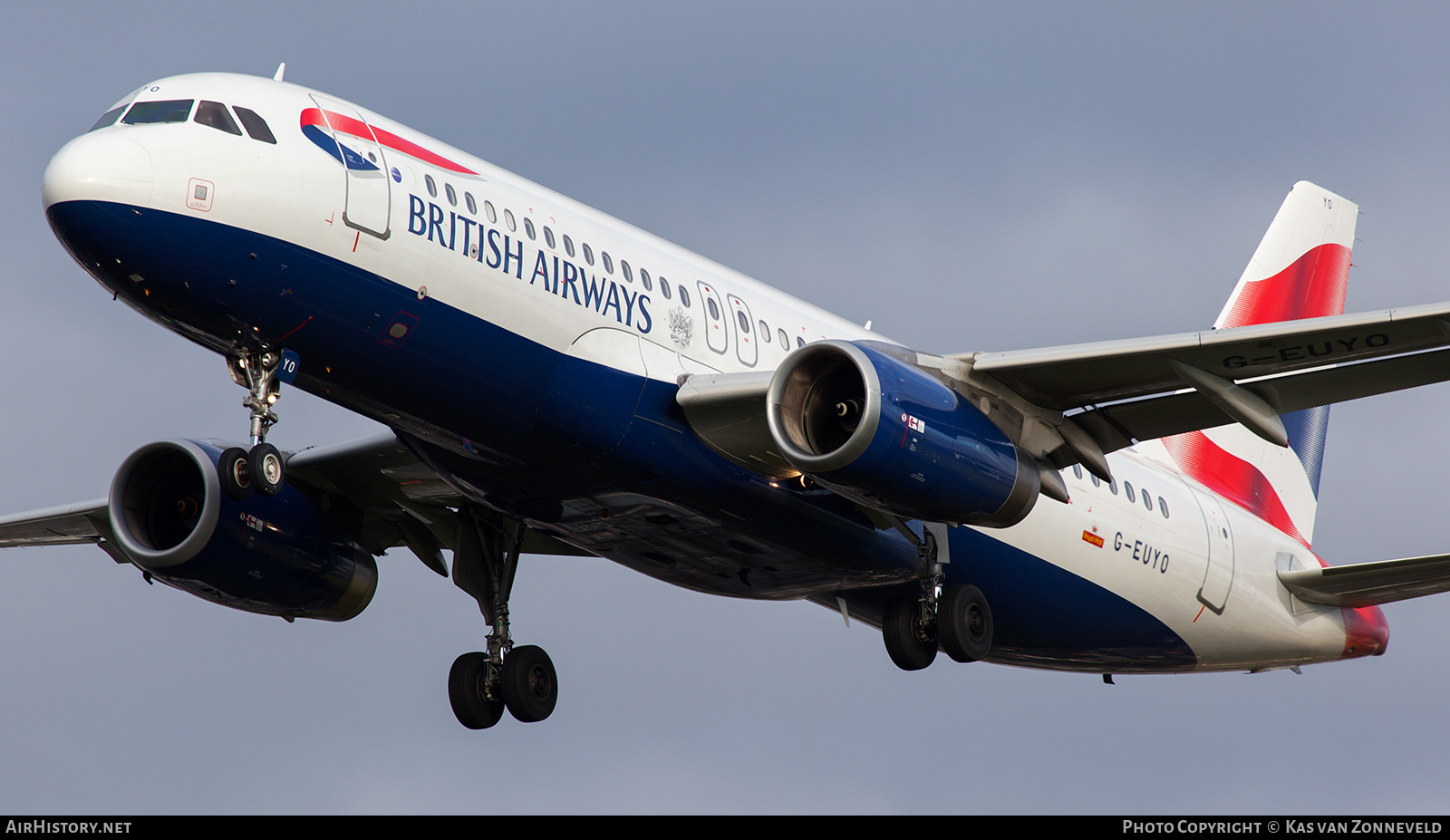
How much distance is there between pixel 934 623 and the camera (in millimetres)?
25938

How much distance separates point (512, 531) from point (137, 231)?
9.47 m

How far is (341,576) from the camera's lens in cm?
2809

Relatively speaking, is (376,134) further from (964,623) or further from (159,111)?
Answer: (964,623)

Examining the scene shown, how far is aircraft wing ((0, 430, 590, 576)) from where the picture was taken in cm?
2691

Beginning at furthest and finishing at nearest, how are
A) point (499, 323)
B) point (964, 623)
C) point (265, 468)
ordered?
point (964, 623)
point (499, 323)
point (265, 468)

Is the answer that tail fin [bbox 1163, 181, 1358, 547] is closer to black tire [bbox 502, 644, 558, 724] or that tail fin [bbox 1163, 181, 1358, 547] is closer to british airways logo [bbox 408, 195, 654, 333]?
black tire [bbox 502, 644, 558, 724]

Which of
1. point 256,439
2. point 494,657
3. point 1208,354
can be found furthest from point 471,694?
point 1208,354

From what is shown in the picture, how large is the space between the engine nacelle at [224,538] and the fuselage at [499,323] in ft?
15.1

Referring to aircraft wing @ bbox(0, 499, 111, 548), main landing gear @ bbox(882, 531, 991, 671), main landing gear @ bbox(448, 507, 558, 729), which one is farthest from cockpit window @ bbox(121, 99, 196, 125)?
main landing gear @ bbox(882, 531, 991, 671)

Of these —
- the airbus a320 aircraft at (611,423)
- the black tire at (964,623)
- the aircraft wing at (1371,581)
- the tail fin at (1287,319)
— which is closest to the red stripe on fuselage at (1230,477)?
the tail fin at (1287,319)

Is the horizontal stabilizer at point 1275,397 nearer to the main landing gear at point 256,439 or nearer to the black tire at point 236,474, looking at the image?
the main landing gear at point 256,439

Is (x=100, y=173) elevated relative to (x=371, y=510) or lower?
elevated

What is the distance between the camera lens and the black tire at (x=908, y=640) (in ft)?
86.0

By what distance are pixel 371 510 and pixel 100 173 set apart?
1048cm
